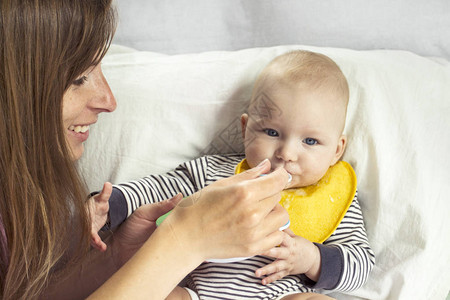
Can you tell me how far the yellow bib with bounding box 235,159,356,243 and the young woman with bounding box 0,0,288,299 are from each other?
0.42 feet

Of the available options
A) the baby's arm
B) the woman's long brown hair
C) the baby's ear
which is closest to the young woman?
the woman's long brown hair

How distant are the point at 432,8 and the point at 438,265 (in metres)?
0.52

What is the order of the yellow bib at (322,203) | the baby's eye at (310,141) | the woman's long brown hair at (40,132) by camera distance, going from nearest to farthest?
the woman's long brown hair at (40,132), the baby's eye at (310,141), the yellow bib at (322,203)

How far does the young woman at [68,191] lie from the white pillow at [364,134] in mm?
129

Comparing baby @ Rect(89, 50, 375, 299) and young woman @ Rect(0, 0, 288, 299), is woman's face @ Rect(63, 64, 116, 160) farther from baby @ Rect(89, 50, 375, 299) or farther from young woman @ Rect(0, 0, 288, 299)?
baby @ Rect(89, 50, 375, 299)

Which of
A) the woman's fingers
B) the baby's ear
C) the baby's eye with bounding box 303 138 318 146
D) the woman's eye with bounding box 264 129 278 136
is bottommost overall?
the woman's fingers

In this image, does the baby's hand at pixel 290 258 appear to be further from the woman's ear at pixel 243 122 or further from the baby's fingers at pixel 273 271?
the woman's ear at pixel 243 122

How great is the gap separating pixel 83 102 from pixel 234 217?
0.74 ft

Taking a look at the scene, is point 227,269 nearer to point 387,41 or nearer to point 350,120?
point 350,120

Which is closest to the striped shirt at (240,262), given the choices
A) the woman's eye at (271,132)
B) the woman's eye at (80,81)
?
the woman's eye at (271,132)

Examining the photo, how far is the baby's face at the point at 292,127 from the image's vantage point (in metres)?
0.58

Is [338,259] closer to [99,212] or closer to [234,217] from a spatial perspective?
[234,217]

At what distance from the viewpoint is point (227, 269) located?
0.71 m

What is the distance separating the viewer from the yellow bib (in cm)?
74
